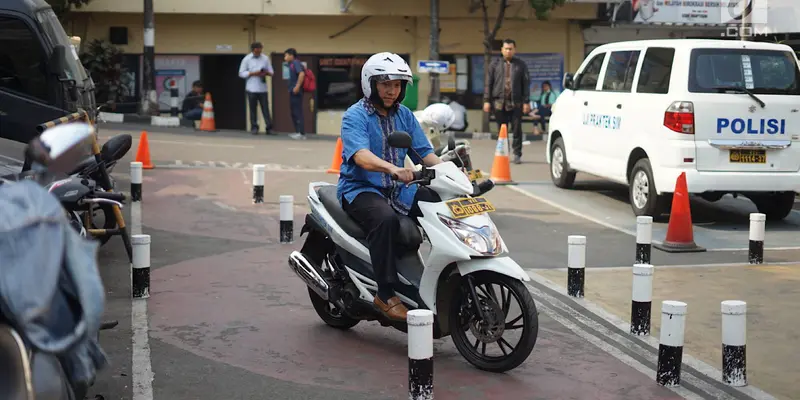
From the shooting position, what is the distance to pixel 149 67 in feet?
89.5

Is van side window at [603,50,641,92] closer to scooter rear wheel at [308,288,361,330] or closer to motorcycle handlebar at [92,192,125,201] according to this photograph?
scooter rear wheel at [308,288,361,330]

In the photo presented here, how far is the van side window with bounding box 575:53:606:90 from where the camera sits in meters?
14.6

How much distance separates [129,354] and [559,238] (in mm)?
5880

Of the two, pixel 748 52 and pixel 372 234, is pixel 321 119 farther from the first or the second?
pixel 372 234

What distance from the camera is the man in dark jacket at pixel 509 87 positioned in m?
18.1

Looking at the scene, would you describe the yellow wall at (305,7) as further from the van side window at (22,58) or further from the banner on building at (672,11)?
the van side window at (22,58)

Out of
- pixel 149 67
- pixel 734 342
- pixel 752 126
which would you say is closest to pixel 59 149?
pixel 734 342

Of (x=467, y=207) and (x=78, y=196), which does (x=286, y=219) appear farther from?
(x=467, y=207)

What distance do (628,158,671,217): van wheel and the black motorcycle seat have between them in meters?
5.91

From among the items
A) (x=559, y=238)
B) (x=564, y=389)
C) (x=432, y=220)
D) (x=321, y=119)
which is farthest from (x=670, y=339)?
(x=321, y=119)

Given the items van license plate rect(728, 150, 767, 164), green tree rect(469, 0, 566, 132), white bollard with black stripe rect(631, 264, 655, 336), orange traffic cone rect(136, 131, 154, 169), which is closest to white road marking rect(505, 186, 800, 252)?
van license plate rect(728, 150, 767, 164)

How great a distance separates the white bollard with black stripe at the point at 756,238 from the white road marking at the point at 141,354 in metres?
5.41

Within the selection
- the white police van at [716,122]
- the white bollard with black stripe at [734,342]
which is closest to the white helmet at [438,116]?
the white police van at [716,122]

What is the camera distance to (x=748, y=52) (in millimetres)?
12289
